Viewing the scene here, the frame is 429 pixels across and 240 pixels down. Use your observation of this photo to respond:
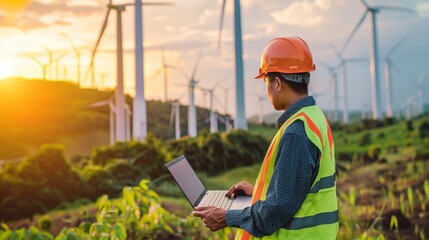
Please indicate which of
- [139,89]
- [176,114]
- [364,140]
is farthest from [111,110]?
[364,140]

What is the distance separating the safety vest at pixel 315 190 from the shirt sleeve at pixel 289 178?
3 centimetres

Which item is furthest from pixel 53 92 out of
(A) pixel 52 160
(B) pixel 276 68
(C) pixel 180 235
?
(B) pixel 276 68

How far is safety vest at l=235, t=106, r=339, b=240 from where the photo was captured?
218 cm

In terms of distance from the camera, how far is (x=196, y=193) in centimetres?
259

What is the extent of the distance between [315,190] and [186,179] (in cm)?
62

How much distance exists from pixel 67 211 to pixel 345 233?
19.2 ft

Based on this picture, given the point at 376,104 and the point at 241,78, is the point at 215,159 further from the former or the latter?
the point at 376,104

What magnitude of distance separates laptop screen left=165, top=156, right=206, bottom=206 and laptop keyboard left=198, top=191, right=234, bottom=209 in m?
0.04

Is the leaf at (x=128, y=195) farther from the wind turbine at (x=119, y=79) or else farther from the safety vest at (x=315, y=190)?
the wind turbine at (x=119, y=79)

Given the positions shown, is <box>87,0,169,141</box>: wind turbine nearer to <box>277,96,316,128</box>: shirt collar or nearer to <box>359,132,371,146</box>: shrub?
<box>359,132,371,146</box>: shrub

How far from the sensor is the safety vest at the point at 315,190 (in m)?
2.18

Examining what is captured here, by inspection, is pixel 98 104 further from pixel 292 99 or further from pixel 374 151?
pixel 292 99

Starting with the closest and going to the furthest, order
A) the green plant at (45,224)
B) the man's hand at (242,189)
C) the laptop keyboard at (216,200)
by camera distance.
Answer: the laptop keyboard at (216,200) < the man's hand at (242,189) < the green plant at (45,224)

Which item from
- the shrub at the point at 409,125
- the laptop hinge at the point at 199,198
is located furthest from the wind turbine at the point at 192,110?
the laptop hinge at the point at 199,198
